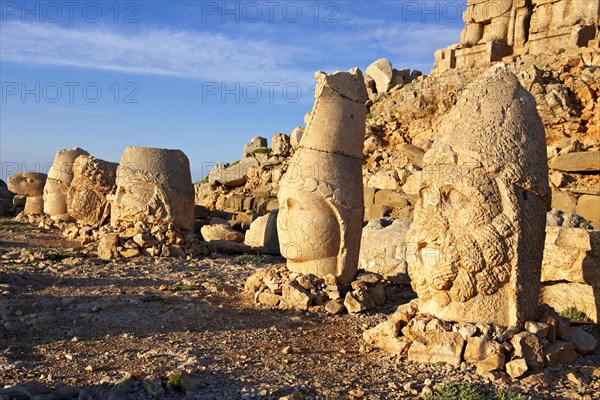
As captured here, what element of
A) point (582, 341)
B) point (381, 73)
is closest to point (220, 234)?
point (582, 341)

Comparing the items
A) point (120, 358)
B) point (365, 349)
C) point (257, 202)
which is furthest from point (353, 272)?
point (257, 202)

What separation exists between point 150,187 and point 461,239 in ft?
23.6

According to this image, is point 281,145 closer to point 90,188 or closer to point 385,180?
point 385,180

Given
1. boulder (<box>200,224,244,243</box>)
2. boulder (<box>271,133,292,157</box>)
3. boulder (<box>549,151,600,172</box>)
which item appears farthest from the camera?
boulder (<box>271,133,292,157</box>)

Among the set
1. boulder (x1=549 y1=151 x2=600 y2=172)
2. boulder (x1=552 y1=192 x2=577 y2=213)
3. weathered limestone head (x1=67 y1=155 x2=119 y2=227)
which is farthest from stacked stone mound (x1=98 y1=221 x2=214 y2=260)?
boulder (x1=549 y1=151 x2=600 y2=172)

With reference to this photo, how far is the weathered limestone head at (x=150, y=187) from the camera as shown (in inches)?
409

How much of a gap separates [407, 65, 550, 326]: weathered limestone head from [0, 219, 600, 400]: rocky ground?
0.61 meters

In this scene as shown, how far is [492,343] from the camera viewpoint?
172 inches

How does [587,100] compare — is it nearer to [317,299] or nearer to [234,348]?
[317,299]

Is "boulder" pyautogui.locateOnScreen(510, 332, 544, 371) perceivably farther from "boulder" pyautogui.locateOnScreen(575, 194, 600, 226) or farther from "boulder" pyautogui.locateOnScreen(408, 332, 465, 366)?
"boulder" pyautogui.locateOnScreen(575, 194, 600, 226)

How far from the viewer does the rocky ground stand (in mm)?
3980

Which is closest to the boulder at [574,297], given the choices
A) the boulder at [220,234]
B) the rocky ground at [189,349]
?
the rocky ground at [189,349]

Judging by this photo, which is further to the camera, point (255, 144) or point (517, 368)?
point (255, 144)

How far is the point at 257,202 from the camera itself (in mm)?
19453
